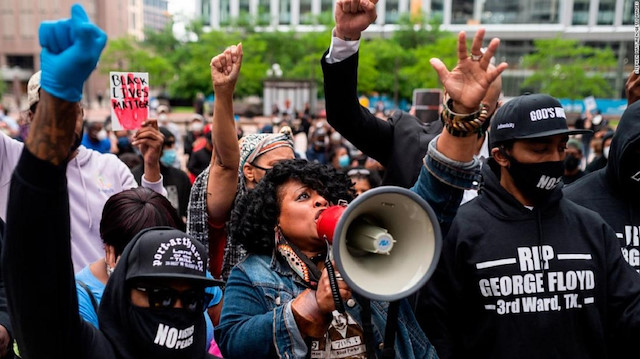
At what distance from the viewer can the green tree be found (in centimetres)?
4297

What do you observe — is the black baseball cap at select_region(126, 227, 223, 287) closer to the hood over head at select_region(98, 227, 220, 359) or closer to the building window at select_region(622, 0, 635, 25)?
the hood over head at select_region(98, 227, 220, 359)


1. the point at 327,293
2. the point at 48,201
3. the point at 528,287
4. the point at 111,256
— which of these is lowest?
the point at 528,287

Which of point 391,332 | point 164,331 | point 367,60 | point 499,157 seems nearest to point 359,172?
point 499,157

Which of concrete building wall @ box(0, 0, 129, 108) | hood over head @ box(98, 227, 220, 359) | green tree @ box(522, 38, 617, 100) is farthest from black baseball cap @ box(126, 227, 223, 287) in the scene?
concrete building wall @ box(0, 0, 129, 108)

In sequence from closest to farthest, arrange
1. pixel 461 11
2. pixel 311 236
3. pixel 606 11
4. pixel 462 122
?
1. pixel 462 122
2. pixel 311 236
3. pixel 606 11
4. pixel 461 11

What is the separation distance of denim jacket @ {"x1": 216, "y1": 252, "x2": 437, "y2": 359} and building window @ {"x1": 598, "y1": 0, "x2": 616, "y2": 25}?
222 ft

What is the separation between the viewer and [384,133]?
3111 mm

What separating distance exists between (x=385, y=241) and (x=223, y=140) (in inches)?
54.5

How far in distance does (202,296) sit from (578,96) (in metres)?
46.6

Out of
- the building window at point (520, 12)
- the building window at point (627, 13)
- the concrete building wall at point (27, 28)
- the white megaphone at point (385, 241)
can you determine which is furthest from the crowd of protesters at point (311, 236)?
the concrete building wall at point (27, 28)

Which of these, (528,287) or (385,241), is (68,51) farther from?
(528,287)

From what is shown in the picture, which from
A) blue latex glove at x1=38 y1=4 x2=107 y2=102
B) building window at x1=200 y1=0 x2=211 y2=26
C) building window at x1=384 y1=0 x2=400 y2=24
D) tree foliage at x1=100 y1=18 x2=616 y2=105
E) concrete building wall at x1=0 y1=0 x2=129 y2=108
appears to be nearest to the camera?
blue latex glove at x1=38 y1=4 x2=107 y2=102

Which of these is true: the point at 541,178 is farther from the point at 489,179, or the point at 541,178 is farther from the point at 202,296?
the point at 202,296

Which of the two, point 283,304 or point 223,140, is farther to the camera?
point 223,140
